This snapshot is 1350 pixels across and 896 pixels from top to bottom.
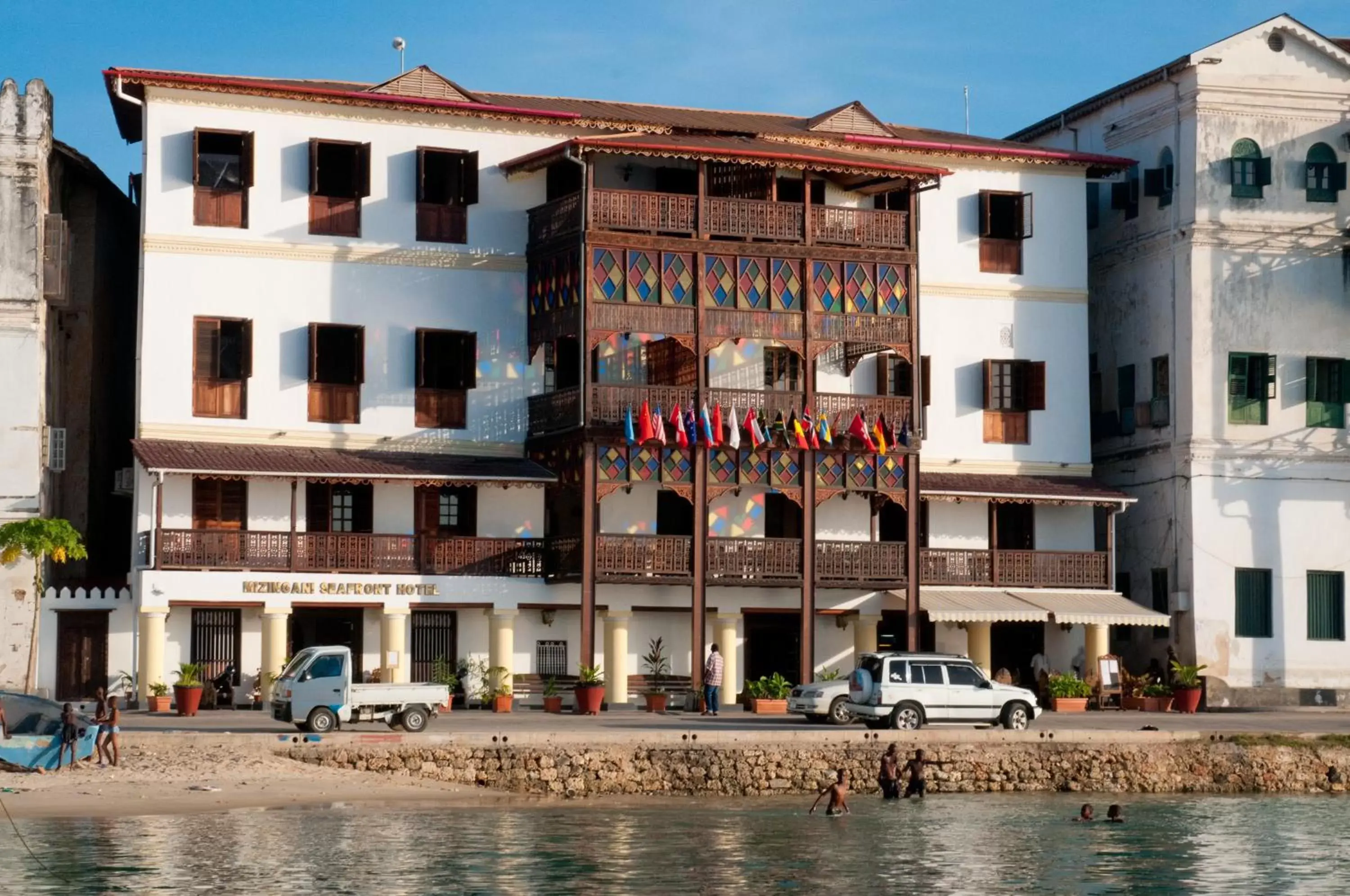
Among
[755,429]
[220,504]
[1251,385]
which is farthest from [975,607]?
[220,504]

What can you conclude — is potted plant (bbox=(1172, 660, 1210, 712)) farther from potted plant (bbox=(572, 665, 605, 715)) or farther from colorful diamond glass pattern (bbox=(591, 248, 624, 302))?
colorful diamond glass pattern (bbox=(591, 248, 624, 302))

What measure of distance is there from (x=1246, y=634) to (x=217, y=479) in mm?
25497

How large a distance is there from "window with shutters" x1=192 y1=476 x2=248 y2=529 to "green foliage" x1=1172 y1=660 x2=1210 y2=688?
22.4m

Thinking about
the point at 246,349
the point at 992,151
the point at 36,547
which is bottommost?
the point at 36,547

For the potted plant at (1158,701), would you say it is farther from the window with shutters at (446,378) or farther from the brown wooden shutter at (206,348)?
the brown wooden shutter at (206,348)

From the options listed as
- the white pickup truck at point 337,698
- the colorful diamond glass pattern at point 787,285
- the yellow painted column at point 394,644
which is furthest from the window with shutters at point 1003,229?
the white pickup truck at point 337,698

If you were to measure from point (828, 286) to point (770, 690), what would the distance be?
965cm

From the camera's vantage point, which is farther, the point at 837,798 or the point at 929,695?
the point at 929,695

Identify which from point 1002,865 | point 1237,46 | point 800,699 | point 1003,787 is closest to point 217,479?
point 800,699

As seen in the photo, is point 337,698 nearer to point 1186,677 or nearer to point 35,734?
point 35,734

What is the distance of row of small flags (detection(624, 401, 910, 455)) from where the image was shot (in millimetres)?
54250

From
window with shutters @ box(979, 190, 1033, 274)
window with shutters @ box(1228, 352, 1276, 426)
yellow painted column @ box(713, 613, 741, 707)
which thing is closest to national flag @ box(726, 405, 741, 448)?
yellow painted column @ box(713, 613, 741, 707)

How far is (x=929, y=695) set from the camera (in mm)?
48719

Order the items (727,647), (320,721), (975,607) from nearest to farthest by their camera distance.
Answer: (320,721) < (727,647) < (975,607)
